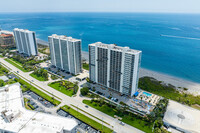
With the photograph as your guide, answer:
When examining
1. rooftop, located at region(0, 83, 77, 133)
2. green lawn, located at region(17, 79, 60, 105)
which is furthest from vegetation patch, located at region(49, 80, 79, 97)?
rooftop, located at region(0, 83, 77, 133)

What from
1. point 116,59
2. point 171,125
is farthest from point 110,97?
point 171,125

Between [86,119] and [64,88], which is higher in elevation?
[64,88]

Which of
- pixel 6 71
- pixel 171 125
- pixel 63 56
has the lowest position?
pixel 171 125

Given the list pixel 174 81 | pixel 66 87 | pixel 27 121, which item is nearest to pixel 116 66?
pixel 66 87

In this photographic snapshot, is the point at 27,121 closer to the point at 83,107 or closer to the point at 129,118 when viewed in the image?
the point at 83,107

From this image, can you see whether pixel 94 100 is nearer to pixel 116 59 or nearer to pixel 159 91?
pixel 116 59

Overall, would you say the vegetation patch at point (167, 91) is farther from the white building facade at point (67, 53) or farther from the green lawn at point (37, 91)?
the green lawn at point (37, 91)

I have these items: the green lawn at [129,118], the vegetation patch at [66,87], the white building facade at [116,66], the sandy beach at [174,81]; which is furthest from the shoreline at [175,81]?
the vegetation patch at [66,87]
